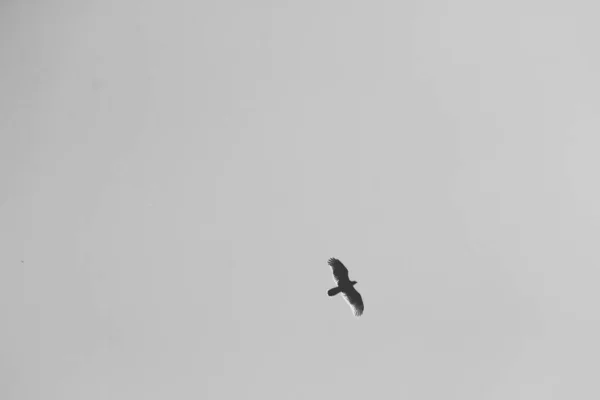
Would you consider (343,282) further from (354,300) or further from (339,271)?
(354,300)

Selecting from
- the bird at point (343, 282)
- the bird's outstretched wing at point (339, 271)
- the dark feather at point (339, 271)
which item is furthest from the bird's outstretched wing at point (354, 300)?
the bird's outstretched wing at point (339, 271)

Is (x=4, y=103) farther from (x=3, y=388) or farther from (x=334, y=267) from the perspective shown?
(x=334, y=267)

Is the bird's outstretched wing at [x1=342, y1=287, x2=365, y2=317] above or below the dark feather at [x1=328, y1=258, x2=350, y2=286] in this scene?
below

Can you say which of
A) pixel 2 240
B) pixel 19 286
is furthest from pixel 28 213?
pixel 19 286

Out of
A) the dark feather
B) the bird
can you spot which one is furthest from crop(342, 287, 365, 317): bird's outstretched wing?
the dark feather

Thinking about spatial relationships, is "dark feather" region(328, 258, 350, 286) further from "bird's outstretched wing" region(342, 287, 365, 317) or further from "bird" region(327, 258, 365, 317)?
"bird's outstretched wing" region(342, 287, 365, 317)

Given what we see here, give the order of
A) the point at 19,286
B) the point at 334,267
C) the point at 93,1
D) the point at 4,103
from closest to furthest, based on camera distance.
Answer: the point at 334,267
the point at 19,286
the point at 4,103
the point at 93,1

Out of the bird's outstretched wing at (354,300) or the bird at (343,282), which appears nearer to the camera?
the bird at (343,282)

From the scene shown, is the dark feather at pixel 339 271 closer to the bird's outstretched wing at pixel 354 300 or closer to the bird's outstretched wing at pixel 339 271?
the bird's outstretched wing at pixel 339 271

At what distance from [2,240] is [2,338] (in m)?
11.9

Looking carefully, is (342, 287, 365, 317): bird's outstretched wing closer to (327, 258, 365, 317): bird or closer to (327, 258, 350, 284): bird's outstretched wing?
(327, 258, 365, 317): bird

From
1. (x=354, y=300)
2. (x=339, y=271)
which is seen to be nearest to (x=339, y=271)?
(x=339, y=271)

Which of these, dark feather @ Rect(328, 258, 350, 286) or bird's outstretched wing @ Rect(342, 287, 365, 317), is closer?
dark feather @ Rect(328, 258, 350, 286)

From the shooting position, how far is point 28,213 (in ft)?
182
